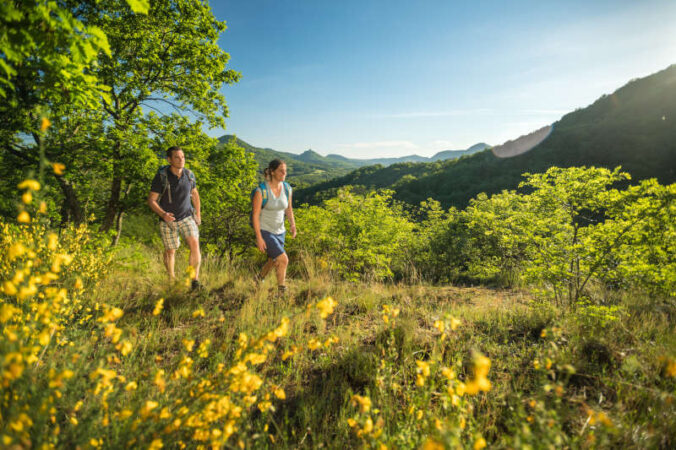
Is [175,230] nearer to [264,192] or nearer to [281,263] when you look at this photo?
[264,192]

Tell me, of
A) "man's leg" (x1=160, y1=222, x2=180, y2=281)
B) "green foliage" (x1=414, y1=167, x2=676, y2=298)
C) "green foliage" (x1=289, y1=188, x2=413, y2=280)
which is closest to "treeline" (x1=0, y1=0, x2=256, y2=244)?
"man's leg" (x1=160, y1=222, x2=180, y2=281)

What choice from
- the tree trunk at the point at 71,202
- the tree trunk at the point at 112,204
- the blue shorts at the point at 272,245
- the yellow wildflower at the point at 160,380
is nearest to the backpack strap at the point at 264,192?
the blue shorts at the point at 272,245

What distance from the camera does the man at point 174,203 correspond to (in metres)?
3.78

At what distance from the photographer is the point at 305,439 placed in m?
1.78

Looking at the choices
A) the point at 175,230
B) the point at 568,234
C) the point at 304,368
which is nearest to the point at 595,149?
the point at 568,234

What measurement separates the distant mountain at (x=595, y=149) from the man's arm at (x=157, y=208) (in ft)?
118

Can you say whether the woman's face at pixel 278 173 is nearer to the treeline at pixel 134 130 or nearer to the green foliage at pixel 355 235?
the green foliage at pixel 355 235

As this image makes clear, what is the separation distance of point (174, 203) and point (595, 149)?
63215mm

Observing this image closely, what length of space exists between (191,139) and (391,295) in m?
7.88

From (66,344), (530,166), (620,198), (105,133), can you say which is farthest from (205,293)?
(530,166)

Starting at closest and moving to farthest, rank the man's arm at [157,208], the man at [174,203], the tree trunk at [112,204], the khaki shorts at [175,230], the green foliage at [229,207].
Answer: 1. the man's arm at [157,208]
2. the man at [174,203]
3. the khaki shorts at [175,230]
4. the tree trunk at [112,204]
5. the green foliage at [229,207]

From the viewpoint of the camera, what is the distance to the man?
Answer: 149 inches

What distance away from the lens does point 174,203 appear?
12.7ft

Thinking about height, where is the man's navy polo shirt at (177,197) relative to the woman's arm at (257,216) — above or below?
above
